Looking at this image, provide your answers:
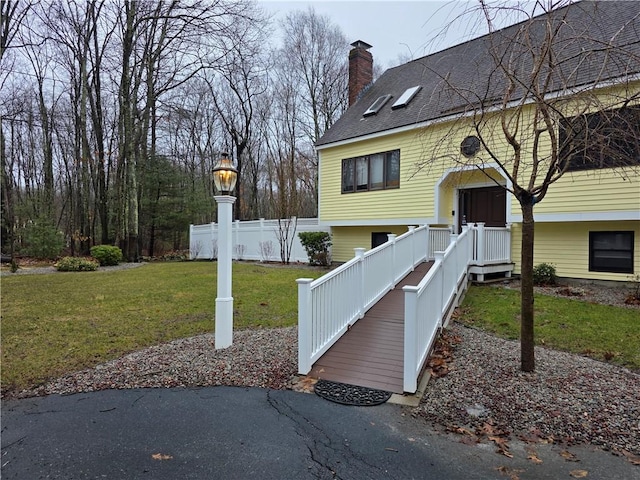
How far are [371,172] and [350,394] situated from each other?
10.2 meters

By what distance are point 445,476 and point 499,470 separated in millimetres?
419

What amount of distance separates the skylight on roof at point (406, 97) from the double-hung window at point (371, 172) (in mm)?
1712

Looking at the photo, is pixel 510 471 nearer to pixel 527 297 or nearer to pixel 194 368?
pixel 527 297

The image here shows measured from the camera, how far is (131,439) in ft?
10.2

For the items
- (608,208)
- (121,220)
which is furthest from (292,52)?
(608,208)

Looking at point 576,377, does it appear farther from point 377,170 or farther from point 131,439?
point 377,170

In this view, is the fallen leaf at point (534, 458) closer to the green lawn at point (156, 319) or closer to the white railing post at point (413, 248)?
the green lawn at point (156, 319)

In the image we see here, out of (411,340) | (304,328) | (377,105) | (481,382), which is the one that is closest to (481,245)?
(481,382)

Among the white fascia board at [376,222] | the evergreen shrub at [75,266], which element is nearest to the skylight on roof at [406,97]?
the white fascia board at [376,222]

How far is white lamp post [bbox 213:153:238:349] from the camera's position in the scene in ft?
17.6

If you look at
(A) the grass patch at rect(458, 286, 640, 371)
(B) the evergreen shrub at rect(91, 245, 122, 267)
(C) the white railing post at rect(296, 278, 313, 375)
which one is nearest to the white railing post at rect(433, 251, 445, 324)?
(A) the grass patch at rect(458, 286, 640, 371)

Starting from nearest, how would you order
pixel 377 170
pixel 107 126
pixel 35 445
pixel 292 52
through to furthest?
pixel 35 445, pixel 377 170, pixel 107 126, pixel 292 52

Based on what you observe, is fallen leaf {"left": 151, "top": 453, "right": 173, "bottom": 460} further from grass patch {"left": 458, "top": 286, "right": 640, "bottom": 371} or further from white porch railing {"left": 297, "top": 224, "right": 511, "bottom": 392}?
grass patch {"left": 458, "top": 286, "right": 640, "bottom": 371}

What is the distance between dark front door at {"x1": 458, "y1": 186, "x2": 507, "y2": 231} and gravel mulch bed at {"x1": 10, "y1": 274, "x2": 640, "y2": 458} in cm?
621
